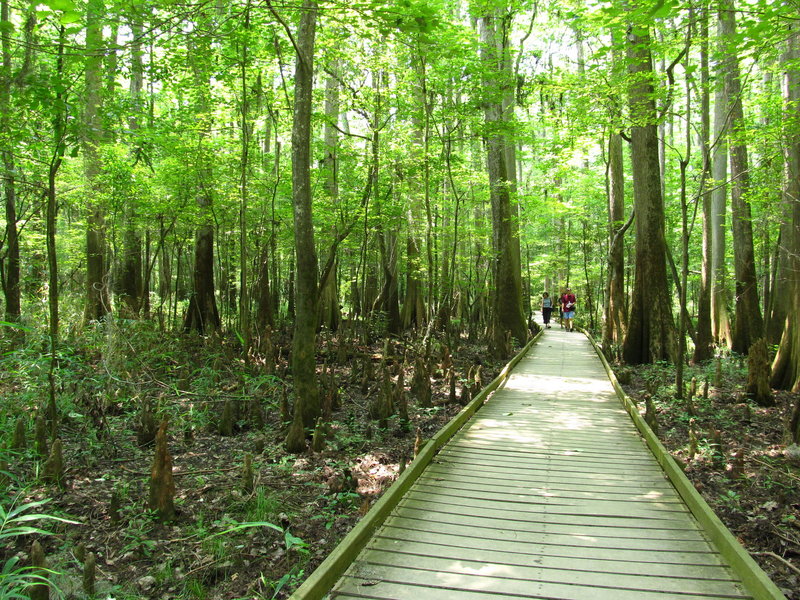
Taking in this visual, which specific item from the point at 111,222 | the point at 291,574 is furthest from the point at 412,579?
the point at 111,222

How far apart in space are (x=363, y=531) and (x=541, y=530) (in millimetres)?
1245

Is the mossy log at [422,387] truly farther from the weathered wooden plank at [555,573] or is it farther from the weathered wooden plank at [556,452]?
the weathered wooden plank at [555,573]

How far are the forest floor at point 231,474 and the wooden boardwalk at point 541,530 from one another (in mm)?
437

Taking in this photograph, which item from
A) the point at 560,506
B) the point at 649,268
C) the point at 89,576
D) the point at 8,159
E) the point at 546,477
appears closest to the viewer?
the point at 89,576

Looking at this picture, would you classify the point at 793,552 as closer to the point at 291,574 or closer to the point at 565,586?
the point at 565,586

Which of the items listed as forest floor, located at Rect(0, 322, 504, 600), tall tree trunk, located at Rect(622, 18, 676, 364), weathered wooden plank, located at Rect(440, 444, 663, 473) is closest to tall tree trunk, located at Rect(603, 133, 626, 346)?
tall tree trunk, located at Rect(622, 18, 676, 364)

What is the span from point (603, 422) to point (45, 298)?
1017cm

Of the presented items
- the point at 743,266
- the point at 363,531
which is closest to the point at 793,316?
the point at 743,266

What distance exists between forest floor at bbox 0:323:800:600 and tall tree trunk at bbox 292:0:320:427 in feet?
2.10

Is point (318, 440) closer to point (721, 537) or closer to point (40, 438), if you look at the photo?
point (40, 438)

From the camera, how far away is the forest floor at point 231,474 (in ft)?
11.6

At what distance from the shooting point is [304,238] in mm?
5957

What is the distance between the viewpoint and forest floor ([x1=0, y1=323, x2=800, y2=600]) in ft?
11.6

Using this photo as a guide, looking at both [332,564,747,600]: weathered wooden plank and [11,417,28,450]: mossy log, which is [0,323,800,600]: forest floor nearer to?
[11,417,28,450]: mossy log
